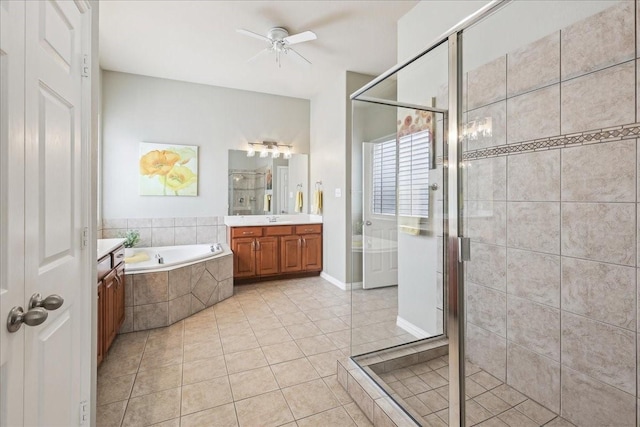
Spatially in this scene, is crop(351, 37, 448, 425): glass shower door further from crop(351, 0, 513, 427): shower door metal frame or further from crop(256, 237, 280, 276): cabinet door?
crop(256, 237, 280, 276): cabinet door

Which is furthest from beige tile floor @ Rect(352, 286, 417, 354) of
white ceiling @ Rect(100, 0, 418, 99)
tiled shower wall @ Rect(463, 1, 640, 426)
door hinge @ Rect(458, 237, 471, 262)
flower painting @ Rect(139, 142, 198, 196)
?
flower painting @ Rect(139, 142, 198, 196)

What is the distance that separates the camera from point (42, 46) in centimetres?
104

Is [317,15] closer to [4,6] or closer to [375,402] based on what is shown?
[4,6]

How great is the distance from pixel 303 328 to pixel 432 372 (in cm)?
132

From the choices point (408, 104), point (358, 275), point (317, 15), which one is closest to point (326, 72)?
point (317, 15)

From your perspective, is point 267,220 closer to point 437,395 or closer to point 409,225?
point 409,225

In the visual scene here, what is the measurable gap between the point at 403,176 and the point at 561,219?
1.28 m

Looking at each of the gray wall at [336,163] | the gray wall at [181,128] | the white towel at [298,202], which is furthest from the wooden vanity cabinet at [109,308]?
the white towel at [298,202]

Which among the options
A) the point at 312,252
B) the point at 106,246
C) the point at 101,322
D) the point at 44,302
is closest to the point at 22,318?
the point at 44,302

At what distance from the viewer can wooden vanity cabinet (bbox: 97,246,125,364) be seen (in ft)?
6.89

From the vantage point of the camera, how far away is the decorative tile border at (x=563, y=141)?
53.7 inches

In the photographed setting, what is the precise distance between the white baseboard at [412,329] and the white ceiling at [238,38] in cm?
278

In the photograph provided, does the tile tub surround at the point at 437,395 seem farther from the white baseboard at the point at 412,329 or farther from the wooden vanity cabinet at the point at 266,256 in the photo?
the wooden vanity cabinet at the point at 266,256

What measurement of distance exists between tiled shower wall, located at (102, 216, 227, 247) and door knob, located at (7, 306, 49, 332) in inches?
147
